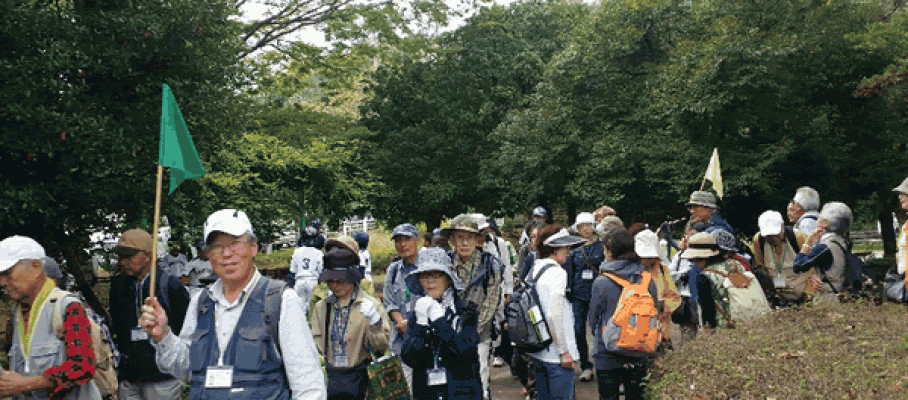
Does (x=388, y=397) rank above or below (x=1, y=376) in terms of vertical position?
below

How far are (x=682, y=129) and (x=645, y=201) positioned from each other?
396cm

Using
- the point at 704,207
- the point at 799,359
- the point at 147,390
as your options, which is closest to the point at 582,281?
the point at 704,207

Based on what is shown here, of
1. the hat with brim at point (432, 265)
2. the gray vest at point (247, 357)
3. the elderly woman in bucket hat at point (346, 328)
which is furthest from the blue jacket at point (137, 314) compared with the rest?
the gray vest at point (247, 357)

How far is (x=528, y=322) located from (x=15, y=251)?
3590mm

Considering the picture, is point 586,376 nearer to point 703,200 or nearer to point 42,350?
point 703,200

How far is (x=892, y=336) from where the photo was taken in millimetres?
6109

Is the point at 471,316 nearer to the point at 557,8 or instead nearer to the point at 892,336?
the point at 892,336

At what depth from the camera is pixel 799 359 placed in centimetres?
570

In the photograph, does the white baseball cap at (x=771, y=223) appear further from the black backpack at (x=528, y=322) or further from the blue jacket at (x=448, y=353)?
the blue jacket at (x=448, y=353)

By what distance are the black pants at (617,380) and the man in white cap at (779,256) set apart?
2.54 m

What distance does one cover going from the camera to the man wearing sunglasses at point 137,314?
5.59m

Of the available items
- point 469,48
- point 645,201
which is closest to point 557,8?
point 469,48

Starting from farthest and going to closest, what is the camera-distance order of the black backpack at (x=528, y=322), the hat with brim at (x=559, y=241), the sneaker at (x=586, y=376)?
the sneaker at (x=586, y=376), the hat with brim at (x=559, y=241), the black backpack at (x=528, y=322)

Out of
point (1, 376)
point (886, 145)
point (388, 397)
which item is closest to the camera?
point (1, 376)
